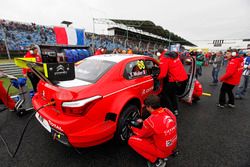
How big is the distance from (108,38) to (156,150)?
29.2 m

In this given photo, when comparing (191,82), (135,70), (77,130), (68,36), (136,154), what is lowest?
(136,154)

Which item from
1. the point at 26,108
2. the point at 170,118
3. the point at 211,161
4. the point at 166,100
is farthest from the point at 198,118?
the point at 26,108

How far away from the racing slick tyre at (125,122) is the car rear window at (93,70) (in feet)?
2.26

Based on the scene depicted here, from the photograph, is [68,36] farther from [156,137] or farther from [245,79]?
[245,79]

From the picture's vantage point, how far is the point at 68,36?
7.24 metres

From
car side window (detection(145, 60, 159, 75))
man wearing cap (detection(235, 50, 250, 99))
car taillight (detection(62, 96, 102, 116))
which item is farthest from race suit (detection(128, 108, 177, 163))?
man wearing cap (detection(235, 50, 250, 99))

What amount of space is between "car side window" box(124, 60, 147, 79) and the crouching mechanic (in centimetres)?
91

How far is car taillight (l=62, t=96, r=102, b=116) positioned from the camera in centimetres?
164

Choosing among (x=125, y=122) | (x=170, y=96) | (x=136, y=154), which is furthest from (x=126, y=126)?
(x=170, y=96)

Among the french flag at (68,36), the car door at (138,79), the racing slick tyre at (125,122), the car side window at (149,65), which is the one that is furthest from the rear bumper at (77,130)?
the french flag at (68,36)

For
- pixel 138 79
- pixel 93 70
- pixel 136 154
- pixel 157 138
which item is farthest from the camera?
pixel 138 79

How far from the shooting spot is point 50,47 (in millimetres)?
3068

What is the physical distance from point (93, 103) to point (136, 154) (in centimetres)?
110

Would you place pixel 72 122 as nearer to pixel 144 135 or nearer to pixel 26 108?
pixel 144 135
